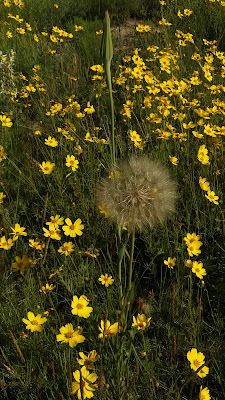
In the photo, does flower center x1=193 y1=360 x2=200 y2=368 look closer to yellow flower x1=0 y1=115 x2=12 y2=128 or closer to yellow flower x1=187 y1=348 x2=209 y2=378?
yellow flower x1=187 y1=348 x2=209 y2=378

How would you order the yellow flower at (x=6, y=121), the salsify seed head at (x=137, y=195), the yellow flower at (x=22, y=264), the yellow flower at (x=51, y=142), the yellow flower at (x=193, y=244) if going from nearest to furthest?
1. the salsify seed head at (x=137, y=195)
2. the yellow flower at (x=22, y=264)
3. the yellow flower at (x=193, y=244)
4. the yellow flower at (x=51, y=142)
5. the yellow flower at (x=6, y=121)

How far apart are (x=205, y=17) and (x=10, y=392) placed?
526 centimetres

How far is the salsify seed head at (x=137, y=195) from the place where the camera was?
5.05 feet

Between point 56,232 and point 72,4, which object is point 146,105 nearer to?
point 56,232

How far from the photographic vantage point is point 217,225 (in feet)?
7.66

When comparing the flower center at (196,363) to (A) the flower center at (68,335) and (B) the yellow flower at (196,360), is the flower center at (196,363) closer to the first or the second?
(B) the yellow flower at (196,360)

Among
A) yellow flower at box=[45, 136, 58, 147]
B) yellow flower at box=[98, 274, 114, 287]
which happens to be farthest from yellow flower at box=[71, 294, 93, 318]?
yellow flower at box=[45, 136, 58, 147]

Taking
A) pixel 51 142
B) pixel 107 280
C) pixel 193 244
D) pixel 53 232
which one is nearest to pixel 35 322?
pixel 107 280

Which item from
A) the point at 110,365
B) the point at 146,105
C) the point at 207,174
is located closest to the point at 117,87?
the point at 146,105

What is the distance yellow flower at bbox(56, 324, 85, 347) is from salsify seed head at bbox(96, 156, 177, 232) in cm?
46

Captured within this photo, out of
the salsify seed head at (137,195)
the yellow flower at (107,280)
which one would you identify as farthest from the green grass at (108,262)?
the salsify seed head at (137,195)

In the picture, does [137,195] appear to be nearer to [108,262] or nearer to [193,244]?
[193,244]

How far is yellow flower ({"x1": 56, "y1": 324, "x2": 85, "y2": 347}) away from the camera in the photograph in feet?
4.72

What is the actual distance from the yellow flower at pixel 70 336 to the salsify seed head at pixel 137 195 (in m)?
0.46
